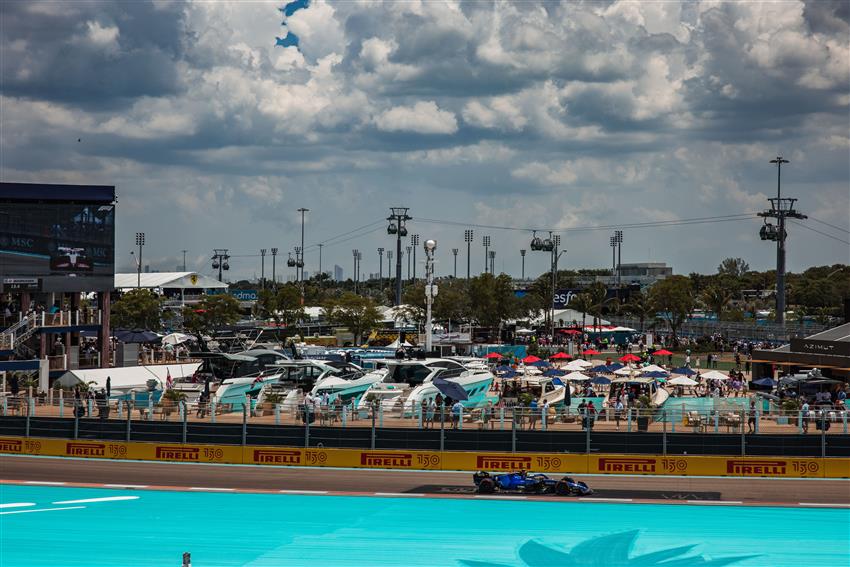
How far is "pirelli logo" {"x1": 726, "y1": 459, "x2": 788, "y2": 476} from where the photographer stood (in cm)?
3170

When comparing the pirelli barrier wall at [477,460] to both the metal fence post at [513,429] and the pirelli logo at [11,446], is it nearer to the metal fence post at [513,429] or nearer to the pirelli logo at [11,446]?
the metal fence post at [513,429]

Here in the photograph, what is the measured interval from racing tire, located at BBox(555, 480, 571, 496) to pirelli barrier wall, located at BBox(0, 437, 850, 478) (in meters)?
2.73

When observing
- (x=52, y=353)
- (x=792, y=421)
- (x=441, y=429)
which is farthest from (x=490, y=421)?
(x=52, y=353)

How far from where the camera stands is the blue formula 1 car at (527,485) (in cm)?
2920

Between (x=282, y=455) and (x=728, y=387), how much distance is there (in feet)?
94.7

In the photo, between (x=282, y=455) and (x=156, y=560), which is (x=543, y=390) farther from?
(x=156, y=560)

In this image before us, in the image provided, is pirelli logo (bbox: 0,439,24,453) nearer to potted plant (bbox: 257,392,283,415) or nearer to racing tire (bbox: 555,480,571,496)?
potted plant (bbox: 257,392,283,415)

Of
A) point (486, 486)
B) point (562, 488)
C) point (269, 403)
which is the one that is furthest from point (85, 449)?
point (562, 488)

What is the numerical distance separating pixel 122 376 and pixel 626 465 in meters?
27.8

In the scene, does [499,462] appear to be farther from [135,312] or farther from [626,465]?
[135,312]

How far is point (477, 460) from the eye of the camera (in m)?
32.4

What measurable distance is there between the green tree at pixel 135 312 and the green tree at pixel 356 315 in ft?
56.2

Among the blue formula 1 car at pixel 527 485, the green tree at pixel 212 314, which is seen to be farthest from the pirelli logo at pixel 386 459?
the green tree at pixel 212 314

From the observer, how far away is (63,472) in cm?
3284
